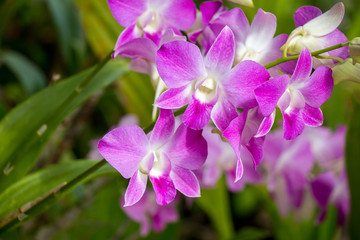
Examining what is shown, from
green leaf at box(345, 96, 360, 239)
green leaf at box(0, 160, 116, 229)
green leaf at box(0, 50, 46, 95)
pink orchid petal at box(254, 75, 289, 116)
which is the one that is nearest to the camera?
pink orchid petal at box(254, 75, 289, 116)

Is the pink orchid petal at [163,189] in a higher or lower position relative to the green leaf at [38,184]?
higher

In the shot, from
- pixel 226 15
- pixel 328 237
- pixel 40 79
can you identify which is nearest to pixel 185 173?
pixel 226 15

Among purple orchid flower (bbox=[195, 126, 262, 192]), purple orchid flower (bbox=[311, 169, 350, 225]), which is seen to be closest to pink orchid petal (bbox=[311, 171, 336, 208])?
purple orchid flower (bbox=[311, 169, 350, 225])

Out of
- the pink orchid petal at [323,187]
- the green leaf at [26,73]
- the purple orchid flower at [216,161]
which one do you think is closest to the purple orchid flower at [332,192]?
the pink orchid petal at [323,187]

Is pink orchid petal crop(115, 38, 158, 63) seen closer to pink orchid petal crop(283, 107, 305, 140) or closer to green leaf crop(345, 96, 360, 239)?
pink orchid petal crop(283, 107, 305, 140)

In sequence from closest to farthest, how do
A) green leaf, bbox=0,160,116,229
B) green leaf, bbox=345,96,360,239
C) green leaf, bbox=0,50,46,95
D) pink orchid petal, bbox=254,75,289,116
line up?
1. pink orchid petal, bbox=254,75,289,116
2. green leaf, bbox=0,160,116,229
3. green leaf, bbox=345,96,360,239
4. green leaf, bbox=0,50,46,95

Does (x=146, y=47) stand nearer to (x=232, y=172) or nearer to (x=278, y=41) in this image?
(x=278, y=41)

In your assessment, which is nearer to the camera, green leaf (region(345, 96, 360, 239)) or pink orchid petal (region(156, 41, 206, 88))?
pink orchid petal (region(156, 41, 206, 88))

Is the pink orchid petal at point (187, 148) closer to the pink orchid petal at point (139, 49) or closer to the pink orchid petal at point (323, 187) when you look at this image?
the pink orchid petal at point (139, 49)

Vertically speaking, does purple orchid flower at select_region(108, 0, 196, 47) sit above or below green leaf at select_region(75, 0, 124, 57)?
above
